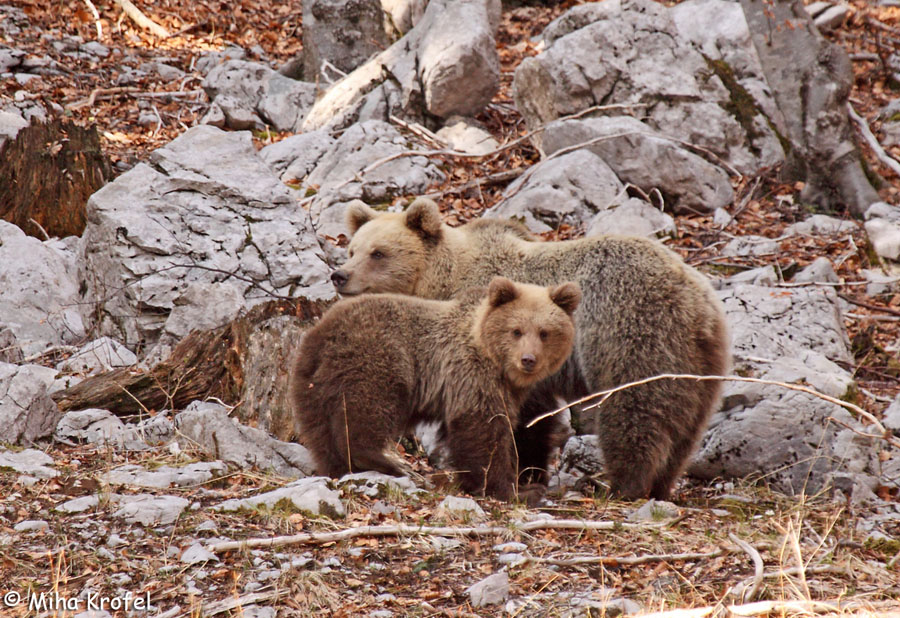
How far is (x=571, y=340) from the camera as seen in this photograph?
5.96 m

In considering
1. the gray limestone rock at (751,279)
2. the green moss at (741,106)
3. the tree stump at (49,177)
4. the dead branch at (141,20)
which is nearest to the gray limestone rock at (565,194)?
the gray limestone rock at (751,279)

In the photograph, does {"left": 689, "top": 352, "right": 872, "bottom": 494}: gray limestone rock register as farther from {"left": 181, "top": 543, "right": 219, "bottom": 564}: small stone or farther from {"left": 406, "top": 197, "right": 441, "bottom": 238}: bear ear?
{"left": 181, "top": 543, "right": 219, "bottom": 564}: small stone

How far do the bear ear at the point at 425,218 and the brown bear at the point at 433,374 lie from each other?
118 centimetres

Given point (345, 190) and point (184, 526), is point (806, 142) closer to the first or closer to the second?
point (345, 190)

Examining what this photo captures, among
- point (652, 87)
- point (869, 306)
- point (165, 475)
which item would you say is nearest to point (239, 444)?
point (165, 475)

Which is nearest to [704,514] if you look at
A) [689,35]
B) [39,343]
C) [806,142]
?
[39,343]

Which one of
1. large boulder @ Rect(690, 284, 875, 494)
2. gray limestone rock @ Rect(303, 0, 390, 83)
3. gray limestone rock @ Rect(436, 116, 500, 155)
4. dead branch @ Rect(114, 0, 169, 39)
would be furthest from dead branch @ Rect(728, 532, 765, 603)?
dead branch @ Rect(114, 0, 169, 39)

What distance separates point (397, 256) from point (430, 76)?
22.0 feet

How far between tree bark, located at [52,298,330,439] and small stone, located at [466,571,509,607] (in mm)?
3362

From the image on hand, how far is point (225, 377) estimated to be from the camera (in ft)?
24.1

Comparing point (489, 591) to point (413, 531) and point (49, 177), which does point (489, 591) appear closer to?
point (413, 531)

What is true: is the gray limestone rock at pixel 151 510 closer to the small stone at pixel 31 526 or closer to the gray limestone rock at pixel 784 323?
the small stone at pixel 31 526

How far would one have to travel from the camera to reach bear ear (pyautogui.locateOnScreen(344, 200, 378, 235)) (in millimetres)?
7555

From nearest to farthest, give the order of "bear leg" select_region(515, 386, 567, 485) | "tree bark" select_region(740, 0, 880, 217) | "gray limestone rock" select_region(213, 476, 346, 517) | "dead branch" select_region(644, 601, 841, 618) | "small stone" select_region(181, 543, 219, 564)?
"dead branch" select_region(644, 601, 841, 618) → "small stone" select_region(181, 543, 219, 564) → "gray limestone rock" select_region(213, 476, 346, 517) → "bear leg" select_region(515, 386, 567, 485) → "tree bark" select_region(740, 0, 880, 217)
